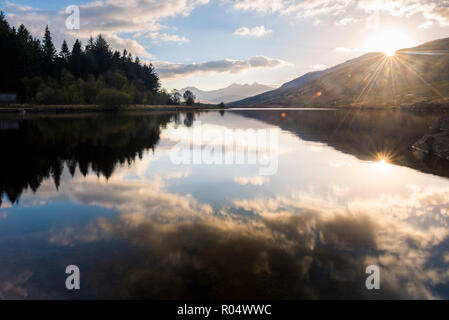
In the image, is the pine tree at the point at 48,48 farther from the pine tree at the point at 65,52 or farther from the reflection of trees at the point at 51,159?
the reflection of trees at the point at 51,159

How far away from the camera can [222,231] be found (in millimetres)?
8773

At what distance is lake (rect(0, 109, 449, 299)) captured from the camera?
6.16 meters

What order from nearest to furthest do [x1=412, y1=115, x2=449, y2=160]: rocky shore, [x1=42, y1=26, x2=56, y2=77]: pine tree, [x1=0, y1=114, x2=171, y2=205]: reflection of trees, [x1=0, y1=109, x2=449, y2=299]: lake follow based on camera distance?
1. [x1=0, y1=109, x2=449, y2=299]: lake
2. [x1=0, y1=114, x2=171, y2=205]: reflection of trees
3. [x1=412, y1=115, x2=449, y2=160]: rocky shore
4. [x1=42, y1=26, x2=56, y2=77]: pine tree

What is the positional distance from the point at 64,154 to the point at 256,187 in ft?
56.7

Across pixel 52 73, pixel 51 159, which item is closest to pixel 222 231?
pixel 51 159

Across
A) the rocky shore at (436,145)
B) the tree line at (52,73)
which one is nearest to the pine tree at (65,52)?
the tree line at (52,73)

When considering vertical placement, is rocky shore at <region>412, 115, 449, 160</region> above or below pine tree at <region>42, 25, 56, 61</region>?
below

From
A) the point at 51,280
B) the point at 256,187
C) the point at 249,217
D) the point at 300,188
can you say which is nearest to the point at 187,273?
the point at 51,280

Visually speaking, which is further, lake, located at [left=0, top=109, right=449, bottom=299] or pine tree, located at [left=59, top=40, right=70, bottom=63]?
pine tree, located at [left=59, top=40, right=70, bottom=63]

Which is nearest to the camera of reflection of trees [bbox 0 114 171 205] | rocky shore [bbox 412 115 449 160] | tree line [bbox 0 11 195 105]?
reflection of trees [bbox 0 114 171 205]

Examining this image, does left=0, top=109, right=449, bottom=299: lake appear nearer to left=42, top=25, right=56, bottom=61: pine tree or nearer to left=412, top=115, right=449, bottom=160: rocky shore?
left=412, top=115, right=449, bottom=160: rocky shore

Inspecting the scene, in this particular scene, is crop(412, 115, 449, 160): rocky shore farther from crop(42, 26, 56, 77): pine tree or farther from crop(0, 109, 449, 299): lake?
crop(42, 26, 56, 77): pine tree

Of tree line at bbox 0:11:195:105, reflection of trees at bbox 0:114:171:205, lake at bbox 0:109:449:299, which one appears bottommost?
lake at bbox 0:109:449:299

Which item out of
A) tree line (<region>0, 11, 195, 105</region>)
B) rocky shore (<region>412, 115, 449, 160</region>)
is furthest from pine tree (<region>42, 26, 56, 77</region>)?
rocky shore (<region>412, 115, 449, 160</region>)
